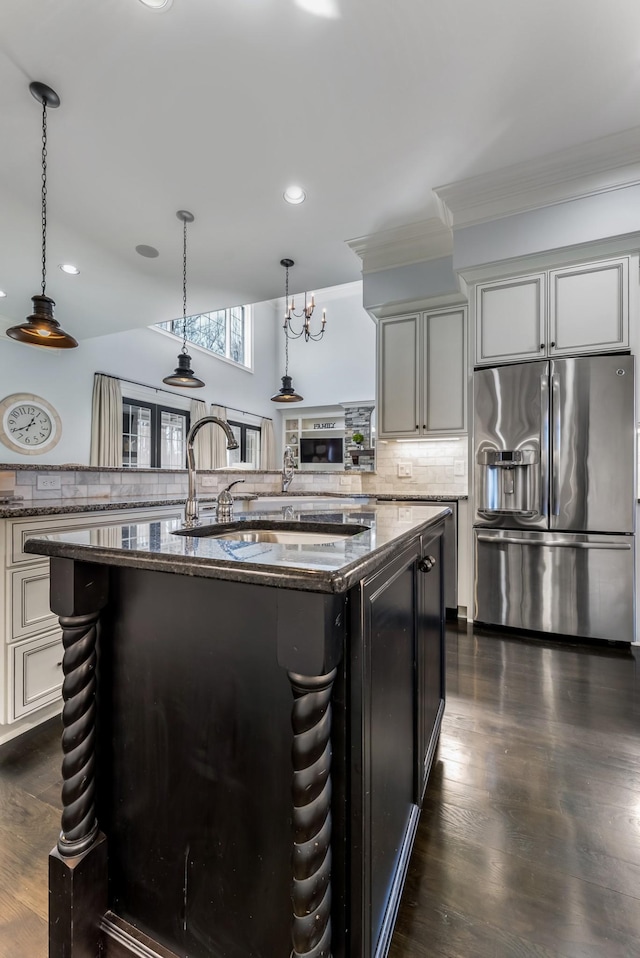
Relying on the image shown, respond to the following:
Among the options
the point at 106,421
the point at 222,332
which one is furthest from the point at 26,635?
the point at 222,332

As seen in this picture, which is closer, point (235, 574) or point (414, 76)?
point (235, 574)

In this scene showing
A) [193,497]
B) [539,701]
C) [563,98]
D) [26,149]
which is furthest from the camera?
[26,149]

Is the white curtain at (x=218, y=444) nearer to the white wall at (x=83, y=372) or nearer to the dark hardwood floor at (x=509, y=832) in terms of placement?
the white wall at (x=83, y=372)

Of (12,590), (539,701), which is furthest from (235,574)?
(539,701)

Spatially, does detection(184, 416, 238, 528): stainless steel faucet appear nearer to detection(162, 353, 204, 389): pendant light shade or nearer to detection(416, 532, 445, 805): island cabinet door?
detection(416, 532, 445, 805): island cabinet door

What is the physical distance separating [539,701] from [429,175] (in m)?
3.24

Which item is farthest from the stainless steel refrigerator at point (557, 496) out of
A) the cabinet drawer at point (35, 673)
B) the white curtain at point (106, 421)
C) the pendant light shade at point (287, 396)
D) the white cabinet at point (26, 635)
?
the white curtain at point (106, 421)

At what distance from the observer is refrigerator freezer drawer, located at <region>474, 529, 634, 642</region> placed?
9.05 feet

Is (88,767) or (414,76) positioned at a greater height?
(414,76)

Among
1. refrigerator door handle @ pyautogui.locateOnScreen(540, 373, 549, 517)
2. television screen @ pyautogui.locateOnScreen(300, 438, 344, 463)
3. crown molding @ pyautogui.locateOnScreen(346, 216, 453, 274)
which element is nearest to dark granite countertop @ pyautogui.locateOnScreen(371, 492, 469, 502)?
refrigerator door handle @ pyautogui.locateOnScreen(540, 373, 549, 517)

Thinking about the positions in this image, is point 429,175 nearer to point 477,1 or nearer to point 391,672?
point 477,1

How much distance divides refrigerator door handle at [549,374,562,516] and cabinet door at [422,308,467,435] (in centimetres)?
81

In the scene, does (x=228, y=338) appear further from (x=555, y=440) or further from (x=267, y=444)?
(x=555, y=440)

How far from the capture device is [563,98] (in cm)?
231
